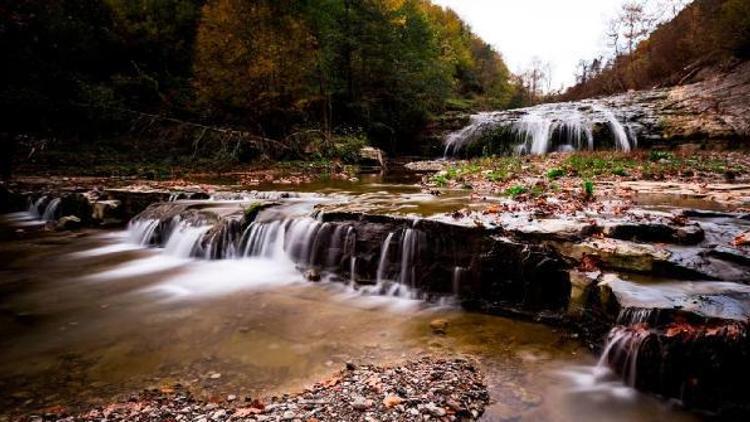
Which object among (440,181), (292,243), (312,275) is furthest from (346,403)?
(440,181)

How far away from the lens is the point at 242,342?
406 centimetres

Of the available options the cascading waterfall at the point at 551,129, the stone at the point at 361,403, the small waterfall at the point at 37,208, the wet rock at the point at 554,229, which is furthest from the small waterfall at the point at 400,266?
the cascading waterfall at the point at 551,129

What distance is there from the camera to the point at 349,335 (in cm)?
423

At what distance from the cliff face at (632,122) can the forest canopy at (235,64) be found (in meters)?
4.42

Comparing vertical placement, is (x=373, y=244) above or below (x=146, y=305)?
above

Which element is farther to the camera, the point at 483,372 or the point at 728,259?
the point at 728,259

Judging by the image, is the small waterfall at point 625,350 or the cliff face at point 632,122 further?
the cliff face at point 632,122

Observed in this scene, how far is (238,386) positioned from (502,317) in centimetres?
287

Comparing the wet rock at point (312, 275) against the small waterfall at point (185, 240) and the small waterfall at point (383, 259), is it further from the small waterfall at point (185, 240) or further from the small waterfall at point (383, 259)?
the small waterfall at point (185, 240)

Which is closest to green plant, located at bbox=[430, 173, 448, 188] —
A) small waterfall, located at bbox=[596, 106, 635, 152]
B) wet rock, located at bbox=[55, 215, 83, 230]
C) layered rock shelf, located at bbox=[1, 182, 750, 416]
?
layered rock shelf, located at bbox=[1, 182, 750, 416]

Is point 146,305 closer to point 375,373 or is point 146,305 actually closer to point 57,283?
point 57,283

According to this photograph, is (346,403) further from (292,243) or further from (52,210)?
(52,210)

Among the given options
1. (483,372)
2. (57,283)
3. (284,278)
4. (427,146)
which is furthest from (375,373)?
(427,146)

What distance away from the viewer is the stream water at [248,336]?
316 centimetres
